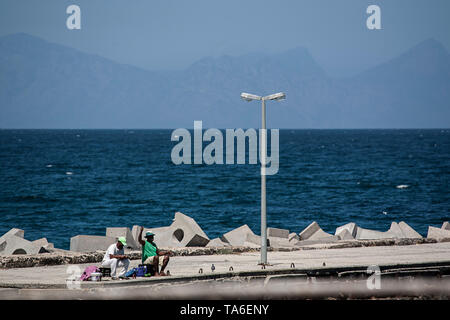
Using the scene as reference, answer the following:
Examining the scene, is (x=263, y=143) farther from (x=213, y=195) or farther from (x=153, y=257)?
(x=213, y=195)

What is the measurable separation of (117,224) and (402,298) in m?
33.9

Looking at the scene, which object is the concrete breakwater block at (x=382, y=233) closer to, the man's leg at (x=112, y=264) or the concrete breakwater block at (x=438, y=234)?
the concrete breakwater block at (x=438, y=234)

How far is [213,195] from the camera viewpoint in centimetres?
7394

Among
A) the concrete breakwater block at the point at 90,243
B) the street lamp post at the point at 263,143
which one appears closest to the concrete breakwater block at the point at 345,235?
the concrete breakwater block at the point at 90,243

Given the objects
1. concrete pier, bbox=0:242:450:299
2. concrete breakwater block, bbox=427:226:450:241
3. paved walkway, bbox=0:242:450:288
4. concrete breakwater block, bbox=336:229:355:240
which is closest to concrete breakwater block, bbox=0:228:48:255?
concrete pier, bbox=0:242:450:299

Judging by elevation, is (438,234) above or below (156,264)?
below

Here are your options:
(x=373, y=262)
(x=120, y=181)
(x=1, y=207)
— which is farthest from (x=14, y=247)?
(x=120, y=181)

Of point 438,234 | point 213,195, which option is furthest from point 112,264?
point 213,195

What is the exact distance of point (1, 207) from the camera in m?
61.7

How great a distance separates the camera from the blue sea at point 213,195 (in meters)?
54.1

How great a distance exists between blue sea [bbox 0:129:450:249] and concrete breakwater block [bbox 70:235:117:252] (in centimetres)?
1533

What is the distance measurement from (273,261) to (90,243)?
678cm

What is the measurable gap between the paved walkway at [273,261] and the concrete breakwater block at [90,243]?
2.88 meters

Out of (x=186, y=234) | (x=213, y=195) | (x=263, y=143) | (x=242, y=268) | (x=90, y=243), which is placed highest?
(x=263, y=143)
